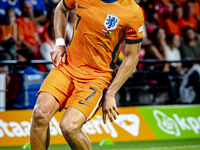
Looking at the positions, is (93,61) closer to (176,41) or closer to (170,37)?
(176,41)

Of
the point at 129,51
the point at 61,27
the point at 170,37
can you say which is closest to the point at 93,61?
the point at 129,51

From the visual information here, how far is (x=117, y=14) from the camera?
10.6 ft

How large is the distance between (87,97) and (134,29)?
942 mm

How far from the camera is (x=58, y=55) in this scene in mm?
3379

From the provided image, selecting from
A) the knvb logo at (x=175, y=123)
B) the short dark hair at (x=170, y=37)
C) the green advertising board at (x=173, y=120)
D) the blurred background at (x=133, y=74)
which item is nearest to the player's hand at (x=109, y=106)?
the blurred background at (x=133, y=74)

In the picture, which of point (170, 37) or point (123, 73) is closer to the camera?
point (123, 73)

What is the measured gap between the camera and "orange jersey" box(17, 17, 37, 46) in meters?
7.13

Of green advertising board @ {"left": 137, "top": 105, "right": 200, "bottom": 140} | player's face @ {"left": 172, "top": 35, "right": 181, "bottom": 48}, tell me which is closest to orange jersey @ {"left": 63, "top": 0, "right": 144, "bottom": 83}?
green advertising board @ {"left": 137, "top": 105, "right": 200, "bottom": 140}

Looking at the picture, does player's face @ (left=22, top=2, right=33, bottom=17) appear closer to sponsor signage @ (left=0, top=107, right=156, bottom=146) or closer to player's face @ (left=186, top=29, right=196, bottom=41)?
sponsor signage @ (left=0, top=107, right=156, bottom=146)

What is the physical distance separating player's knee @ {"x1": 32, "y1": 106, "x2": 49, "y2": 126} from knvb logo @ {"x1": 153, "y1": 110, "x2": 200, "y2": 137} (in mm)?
4077

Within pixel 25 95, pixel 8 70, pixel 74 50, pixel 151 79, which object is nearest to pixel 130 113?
pixel 151 79

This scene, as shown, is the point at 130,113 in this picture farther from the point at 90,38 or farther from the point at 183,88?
the point at 90,38

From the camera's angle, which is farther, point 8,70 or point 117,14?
point 8,70

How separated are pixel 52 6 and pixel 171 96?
4.00 meters
